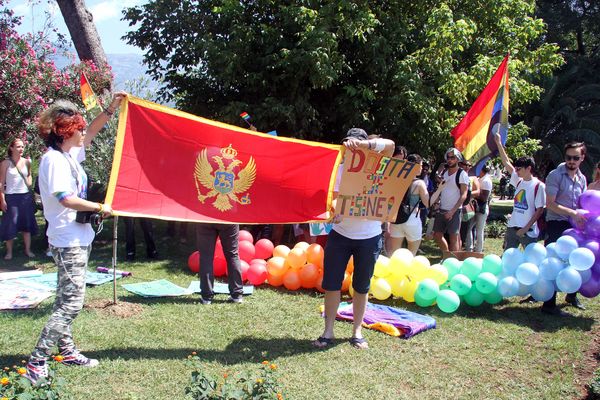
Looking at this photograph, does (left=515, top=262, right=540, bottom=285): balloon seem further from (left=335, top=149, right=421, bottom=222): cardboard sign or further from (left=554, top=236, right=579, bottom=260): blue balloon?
(left=335, top=149, right=421, bottom=222): cardboard sign

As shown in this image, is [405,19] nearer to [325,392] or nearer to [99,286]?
[99,286]

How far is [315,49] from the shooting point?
875 centimetres

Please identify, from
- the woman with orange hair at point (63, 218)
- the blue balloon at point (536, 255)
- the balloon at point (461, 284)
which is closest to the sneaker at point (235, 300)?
the woman with orange hair at point (63, 218)

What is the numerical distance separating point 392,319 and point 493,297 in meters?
1.42

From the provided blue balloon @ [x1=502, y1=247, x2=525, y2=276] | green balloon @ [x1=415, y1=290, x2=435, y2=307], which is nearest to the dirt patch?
green balloon @ [x1=415, y1=290, x2=435, y2=307]

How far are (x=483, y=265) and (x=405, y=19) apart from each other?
19.6 feet

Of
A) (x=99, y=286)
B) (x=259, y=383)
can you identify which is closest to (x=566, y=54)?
(x=99, y=286)

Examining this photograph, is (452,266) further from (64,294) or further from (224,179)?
(64,294)

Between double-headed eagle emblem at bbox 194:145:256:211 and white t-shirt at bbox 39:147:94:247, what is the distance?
1059mm

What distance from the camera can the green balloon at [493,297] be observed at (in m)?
6.23

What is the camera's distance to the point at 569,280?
5.81 m

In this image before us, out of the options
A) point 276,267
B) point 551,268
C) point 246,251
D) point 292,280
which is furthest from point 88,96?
point 551,268

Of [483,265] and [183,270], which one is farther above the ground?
[483,265]

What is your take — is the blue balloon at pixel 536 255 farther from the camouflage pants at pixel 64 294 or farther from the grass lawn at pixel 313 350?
the camouflage pants at pixel 64 294
